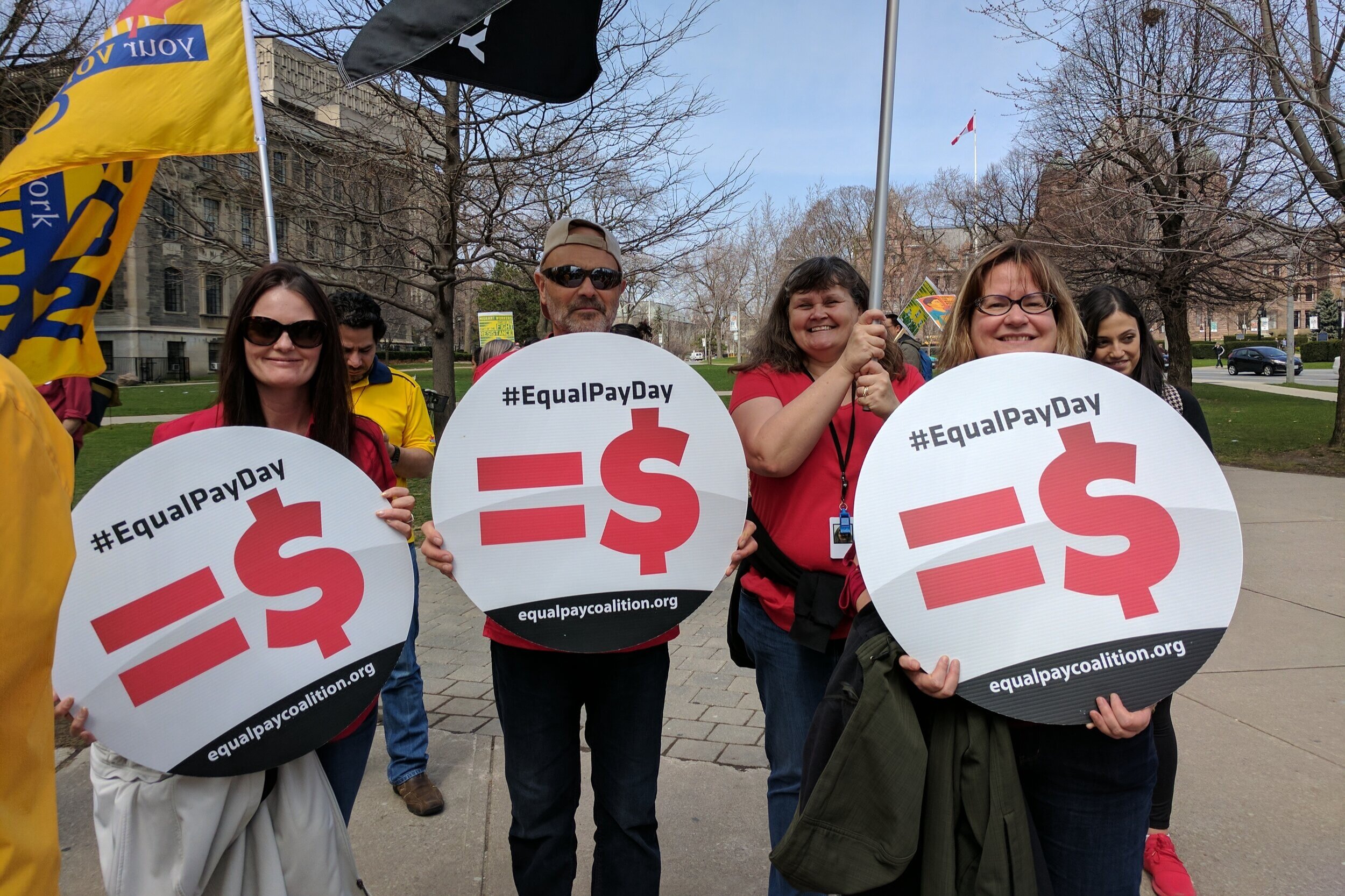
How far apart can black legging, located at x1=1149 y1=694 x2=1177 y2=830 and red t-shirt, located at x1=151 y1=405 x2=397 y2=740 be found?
234cm

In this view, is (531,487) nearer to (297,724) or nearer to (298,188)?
(297,724)

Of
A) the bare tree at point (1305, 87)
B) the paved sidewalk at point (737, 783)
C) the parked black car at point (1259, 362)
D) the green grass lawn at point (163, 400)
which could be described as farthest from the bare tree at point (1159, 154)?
the parked black car at point (1259, 362)

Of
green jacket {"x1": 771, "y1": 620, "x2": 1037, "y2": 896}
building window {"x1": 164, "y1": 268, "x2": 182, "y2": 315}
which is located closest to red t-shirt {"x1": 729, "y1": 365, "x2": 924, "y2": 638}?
green jacket {"x1": 771, "y1": 620, "x2": 1037, "y2": 896}

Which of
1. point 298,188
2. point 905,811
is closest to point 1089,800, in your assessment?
point 905,811

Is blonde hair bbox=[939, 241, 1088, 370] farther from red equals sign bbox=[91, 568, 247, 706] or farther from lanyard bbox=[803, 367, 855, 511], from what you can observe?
red equals sign bbox=[91, 568, 247, 706]

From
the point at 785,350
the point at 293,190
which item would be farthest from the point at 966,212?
the point at 785,350

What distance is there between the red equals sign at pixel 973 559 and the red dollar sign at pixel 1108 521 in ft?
0.24

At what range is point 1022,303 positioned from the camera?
6.30 feet

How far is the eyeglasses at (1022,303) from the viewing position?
6.29 feet

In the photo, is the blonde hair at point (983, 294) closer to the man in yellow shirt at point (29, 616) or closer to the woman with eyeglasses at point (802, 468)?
the woman with eyeglasses at point (802, 468)

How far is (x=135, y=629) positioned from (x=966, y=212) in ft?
125

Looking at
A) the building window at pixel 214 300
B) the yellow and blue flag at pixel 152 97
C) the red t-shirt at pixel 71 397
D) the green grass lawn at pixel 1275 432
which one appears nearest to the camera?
the yellow and blue flag at pixel 152 97

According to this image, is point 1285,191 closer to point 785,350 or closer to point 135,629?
point 785,350

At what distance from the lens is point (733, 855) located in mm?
2871
